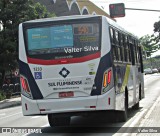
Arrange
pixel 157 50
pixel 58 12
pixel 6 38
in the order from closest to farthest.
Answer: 1. pixel 6 38
2. pixel 58 12
3. pixel 157 50

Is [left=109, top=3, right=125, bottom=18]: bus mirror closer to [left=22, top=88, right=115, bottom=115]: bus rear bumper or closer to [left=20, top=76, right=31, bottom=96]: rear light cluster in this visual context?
[left=20, top=76, right=31, bottom=96]: rear light cluster

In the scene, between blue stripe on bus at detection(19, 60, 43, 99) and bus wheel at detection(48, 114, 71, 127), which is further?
bus wheel at detection(48, 114, 71, 127)

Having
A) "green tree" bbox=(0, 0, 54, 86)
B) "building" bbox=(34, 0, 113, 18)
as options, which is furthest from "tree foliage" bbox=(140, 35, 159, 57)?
"green tree" bbox=(0, 0, 54, 86)

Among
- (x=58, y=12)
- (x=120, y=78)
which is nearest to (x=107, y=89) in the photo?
(x=120, y=78)

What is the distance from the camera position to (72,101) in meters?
11.8

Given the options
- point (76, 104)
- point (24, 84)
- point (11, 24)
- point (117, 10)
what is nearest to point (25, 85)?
point (24, 84)

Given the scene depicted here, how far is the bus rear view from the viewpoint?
11883mm

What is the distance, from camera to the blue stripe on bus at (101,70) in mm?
11867

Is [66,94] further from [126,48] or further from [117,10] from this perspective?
[117,10]

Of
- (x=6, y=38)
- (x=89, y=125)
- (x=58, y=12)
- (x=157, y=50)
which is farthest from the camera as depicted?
(x=157, y=50)

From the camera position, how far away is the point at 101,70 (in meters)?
11.9

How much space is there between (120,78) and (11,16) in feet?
81.4

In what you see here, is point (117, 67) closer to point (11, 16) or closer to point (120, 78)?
point (120, 78)

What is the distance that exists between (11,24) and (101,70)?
2616cm
